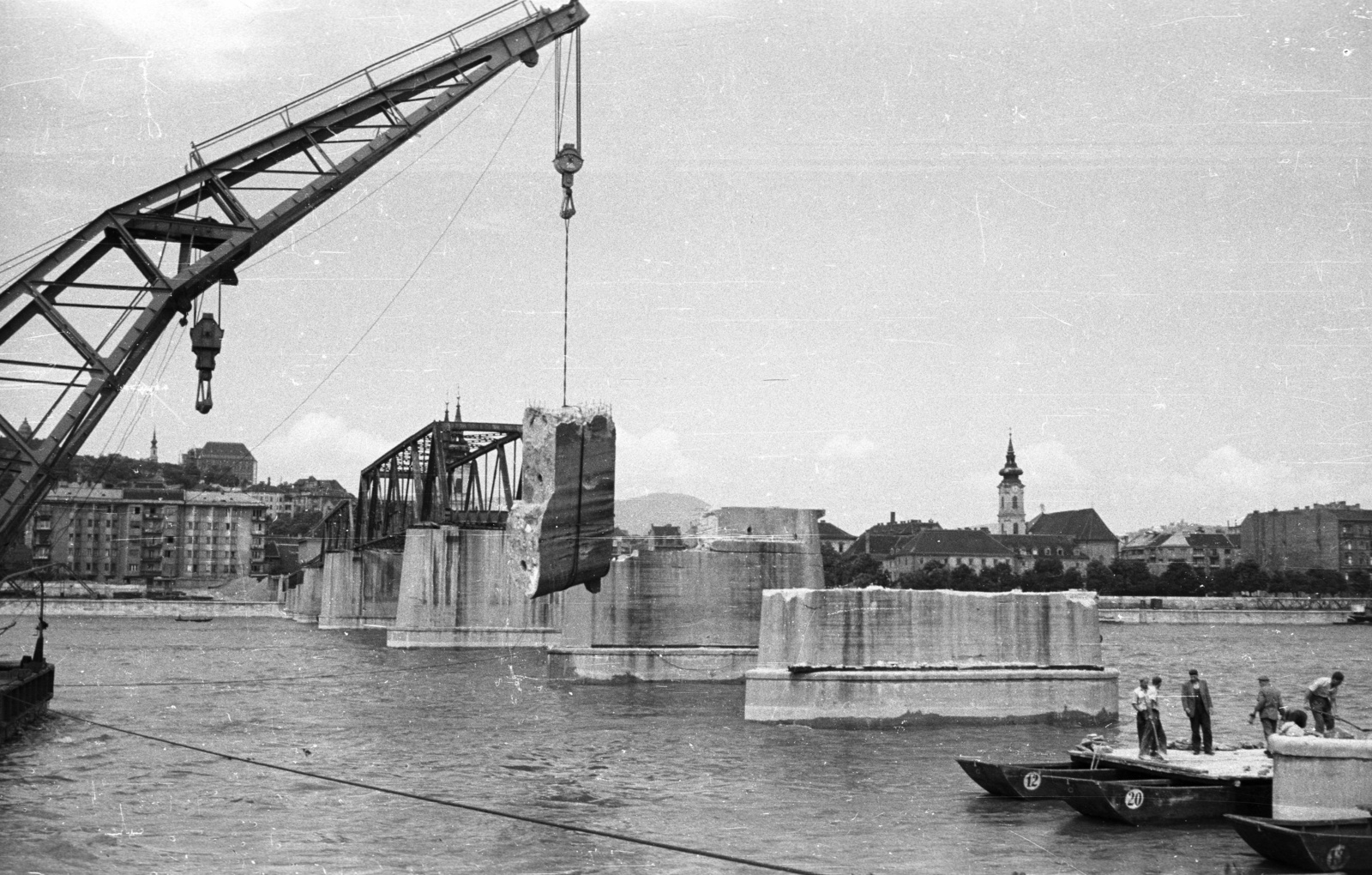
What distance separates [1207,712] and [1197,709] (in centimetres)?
22

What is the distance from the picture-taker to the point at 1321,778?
17.7m

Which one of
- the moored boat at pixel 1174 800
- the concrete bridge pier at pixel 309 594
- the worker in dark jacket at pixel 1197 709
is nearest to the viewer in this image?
the moored boat at pixel 1174 800

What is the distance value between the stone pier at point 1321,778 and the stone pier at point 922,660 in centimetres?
1376

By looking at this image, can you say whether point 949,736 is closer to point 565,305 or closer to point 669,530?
point 565,305

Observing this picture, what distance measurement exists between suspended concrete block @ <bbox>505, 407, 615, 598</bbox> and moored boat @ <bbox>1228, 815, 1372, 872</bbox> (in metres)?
11.5

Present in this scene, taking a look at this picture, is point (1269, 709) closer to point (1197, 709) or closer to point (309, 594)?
point (1197, 709)

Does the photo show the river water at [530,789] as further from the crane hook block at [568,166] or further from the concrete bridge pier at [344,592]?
the concrete bridge pier at [344,592]

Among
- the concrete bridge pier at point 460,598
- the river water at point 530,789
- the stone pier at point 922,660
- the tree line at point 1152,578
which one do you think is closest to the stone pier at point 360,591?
the concrete bridge pier at point 460,598

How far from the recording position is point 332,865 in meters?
18.6

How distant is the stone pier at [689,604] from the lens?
4578 centimetres

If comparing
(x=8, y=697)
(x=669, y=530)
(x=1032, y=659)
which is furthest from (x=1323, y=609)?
(x=8, y=697)

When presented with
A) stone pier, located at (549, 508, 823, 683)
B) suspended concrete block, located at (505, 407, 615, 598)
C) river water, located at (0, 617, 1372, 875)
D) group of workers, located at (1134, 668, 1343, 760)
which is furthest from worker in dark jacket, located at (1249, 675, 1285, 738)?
stone pier, located at (549, 508, 823, 683)

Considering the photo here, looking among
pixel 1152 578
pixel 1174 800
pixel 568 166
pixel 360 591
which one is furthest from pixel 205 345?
pixel 1152 578

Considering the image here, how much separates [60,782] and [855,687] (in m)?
17.3
